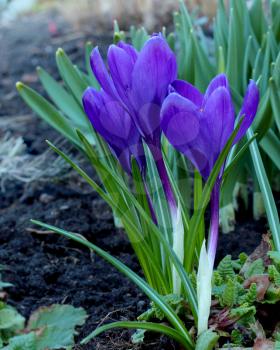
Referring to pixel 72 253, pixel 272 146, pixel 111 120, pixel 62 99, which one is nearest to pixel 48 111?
pixel 62 99

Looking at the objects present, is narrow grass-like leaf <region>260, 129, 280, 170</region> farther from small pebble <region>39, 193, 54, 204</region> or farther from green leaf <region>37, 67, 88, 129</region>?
small pebble <region>39, 193, 54, 204</region>

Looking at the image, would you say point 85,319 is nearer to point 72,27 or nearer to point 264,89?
point 264,89

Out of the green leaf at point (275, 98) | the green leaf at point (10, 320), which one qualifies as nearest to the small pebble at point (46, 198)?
the green leaf at point (10, 320)

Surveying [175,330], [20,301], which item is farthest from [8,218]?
[175,330]

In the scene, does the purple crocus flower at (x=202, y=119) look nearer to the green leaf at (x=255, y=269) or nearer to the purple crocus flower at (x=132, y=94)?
the purple crocus flower at (x=132, y=94)

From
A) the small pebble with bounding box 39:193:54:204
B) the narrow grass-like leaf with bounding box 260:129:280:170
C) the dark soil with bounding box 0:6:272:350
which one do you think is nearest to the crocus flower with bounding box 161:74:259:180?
the dark soil with bounding box 0:6:272:350

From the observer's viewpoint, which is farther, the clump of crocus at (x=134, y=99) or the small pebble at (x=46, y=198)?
the small pebble at (x=46, y=198)

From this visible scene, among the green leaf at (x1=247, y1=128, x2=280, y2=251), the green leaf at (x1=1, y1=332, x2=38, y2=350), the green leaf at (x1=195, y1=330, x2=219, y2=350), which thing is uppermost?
the green leaf at (x1=247, y1=128, x2=280, y2=251)
